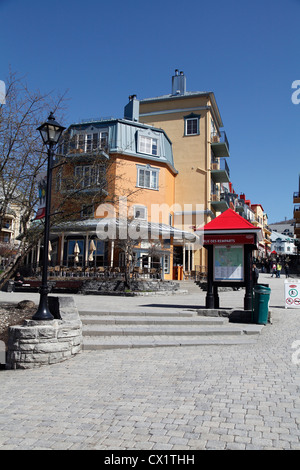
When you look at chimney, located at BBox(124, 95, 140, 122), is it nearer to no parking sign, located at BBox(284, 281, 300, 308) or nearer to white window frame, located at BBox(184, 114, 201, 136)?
white window frame, located at BBox(184, 114, 201, 136)

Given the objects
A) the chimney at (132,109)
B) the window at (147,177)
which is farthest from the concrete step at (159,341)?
the chimney at (132,109)

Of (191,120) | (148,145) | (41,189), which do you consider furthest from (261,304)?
(191,120)

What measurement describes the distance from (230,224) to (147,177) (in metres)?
19.8

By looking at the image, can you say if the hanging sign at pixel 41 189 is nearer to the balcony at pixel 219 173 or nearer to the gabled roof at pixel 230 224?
the gabled roof at pixel 230 224

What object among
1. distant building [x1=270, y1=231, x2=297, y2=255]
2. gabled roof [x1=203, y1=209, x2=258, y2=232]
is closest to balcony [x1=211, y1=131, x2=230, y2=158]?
gabled roof [x1=203, y1=209, x2=258, y2=232]

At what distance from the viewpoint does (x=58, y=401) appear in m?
5.01

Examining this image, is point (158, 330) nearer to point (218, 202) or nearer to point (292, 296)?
point (292, 296)

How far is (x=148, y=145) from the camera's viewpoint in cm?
3128

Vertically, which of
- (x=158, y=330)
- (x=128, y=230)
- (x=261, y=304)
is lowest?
(x=158, y=330)

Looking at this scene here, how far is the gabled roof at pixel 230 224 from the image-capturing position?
11.7m

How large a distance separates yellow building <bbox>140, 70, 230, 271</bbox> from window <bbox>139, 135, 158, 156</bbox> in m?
3.46

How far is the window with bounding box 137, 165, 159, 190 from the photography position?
30.8 m

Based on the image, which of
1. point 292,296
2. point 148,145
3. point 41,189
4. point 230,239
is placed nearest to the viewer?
point 41,189

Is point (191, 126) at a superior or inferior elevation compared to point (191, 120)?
inferior
